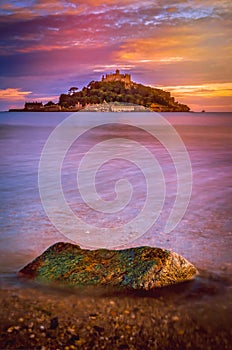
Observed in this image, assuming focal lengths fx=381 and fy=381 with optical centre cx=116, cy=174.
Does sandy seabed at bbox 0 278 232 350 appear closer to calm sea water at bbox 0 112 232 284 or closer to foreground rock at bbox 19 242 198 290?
foreground rock at bbox 19 242 198 290

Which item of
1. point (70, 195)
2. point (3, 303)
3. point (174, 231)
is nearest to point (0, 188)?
point (70, 195)

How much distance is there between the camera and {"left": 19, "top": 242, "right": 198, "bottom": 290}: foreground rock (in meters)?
4.98

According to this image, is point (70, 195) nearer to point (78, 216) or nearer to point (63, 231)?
point (78, 216)

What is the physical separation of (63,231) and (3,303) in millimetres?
2898

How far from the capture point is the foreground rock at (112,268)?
4984 millimetres

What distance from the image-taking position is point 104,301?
4.62m

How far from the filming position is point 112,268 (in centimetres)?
510

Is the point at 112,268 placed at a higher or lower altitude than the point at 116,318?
higher

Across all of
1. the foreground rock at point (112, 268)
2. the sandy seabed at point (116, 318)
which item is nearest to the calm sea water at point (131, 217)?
the foreground rock at point (112, 268)

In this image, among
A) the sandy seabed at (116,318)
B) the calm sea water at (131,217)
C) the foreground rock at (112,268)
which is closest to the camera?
the sandy seabed at (116,318)

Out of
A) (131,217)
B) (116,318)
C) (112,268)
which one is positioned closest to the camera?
(116,318)

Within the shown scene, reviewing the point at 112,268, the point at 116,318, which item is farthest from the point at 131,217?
the point at 116,318

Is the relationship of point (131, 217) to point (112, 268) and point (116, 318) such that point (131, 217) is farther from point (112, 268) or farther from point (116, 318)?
point (116, 318)

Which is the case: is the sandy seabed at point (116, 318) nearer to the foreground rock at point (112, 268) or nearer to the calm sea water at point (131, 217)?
the foreground rock at point (112, 268)
